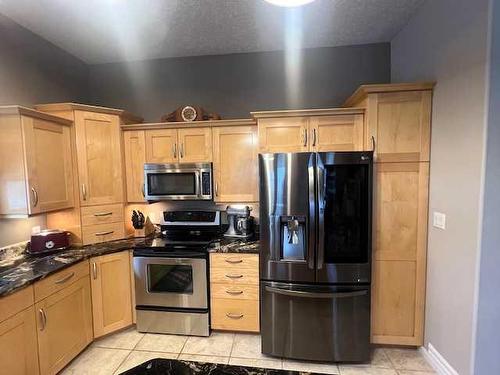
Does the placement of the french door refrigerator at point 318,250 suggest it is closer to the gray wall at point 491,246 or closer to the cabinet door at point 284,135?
the cabinet door at point 284,135

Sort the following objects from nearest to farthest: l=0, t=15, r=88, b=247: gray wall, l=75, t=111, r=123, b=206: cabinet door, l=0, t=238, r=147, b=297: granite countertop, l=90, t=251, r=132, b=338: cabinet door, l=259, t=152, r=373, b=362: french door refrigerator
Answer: l=0, t=238, r=147, b=297: granite countertop
l=259, t=152, r=373, b=362: french door refrigerator
l=0, t=15, r=88, b=247: gray wall
l=90, t=251, r=132, b=338: cabinet door
l=75, t=111, r=123, b=206: cabinet door

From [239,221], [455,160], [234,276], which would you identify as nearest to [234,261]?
[234,276]

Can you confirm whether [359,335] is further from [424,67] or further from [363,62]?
[363,62]

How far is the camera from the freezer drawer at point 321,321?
7.02 feet

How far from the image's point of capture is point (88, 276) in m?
2.36

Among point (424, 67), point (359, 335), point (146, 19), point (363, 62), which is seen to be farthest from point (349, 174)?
point (146, 19)

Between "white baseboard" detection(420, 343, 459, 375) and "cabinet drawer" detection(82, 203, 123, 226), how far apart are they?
3.04 meters

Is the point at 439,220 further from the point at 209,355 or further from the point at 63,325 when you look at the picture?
the point at 63,325

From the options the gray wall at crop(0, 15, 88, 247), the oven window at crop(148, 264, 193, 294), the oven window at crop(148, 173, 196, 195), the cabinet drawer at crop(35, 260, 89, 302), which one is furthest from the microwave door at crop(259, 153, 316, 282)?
the gray wall at crop(0, 15, 88, 247)

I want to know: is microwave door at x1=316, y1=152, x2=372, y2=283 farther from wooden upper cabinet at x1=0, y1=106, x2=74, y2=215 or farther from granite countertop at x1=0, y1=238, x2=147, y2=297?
wooden upper cabinet at x1=0, y1=106, x2=74, y2=215

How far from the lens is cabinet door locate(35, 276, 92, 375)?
1895 mm

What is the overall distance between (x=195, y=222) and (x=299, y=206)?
1.32m

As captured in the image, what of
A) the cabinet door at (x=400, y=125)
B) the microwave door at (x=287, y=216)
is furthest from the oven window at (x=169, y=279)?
the cabinet door at (x=400, y=125)

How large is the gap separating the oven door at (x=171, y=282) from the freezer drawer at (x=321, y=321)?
2.25 feet
